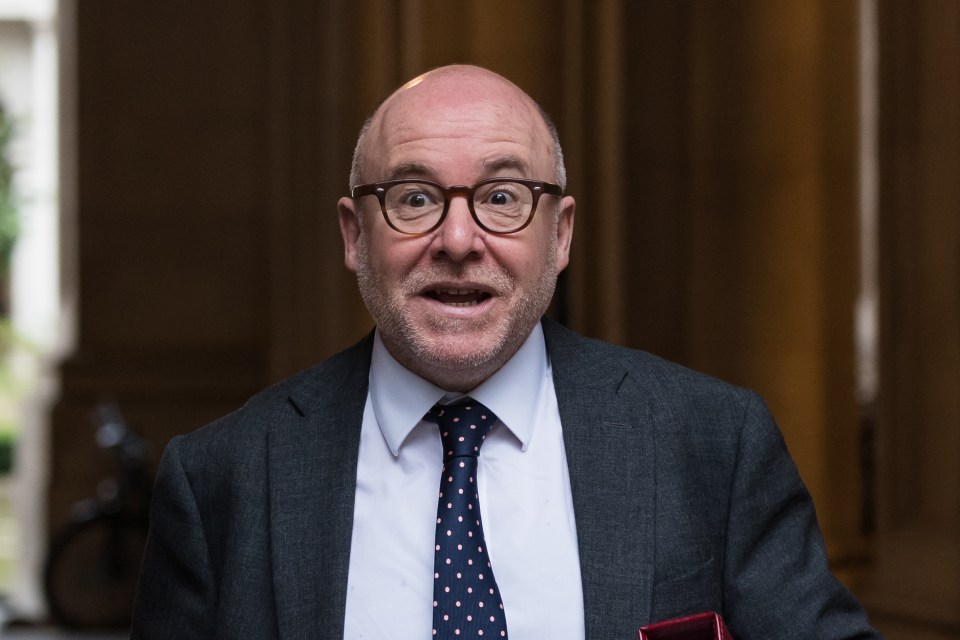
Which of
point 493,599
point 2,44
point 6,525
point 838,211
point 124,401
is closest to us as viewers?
point 493,599

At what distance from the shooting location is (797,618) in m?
2.07

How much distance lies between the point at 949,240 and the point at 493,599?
3.16 meters

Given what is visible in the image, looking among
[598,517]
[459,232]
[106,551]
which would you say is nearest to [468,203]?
[459,232]

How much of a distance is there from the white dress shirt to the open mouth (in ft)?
0.55

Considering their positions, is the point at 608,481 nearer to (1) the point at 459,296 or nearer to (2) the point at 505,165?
(1) the point at 459,296

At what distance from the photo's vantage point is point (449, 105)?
2166 mm

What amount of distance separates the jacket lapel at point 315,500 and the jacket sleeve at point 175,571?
6.0 inches

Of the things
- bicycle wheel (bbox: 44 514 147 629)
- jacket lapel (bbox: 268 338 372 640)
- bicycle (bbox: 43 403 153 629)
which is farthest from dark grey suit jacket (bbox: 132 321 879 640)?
bicycle wheel (bbox: 44 514 147 629)

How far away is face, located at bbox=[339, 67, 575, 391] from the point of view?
6.93 ft

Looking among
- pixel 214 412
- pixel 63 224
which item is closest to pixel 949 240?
pixel 214 412

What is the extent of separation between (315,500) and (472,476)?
0.28 meters

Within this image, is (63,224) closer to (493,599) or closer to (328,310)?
(328,310)

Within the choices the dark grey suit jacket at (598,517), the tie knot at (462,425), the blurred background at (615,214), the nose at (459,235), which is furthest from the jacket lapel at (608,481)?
the blurred background at (615,214)

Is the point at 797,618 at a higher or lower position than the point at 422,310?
lower
